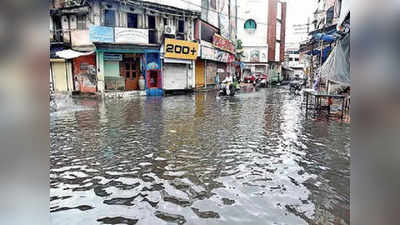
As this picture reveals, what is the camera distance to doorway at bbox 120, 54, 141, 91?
2186cm

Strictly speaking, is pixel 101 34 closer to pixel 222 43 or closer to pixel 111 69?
pixel 111 69

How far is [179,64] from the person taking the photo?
2383cm

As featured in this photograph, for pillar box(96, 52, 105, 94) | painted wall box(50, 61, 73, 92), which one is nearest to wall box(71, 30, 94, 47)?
pillar box(96, 52, 105, 94)

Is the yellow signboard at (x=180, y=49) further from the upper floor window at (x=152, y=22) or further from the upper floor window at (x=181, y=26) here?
the upper floor window at (x=152, y=22)

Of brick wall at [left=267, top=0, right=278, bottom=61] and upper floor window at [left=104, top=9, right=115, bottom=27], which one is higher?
brick wall at [left=267, top=0, right=278, bottom=61]

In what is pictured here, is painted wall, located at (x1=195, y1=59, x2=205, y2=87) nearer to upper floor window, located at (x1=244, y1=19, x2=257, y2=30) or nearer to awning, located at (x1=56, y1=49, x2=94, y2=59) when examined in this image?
awning, located at (x1=56, y1=49, x2=94, y2=59)

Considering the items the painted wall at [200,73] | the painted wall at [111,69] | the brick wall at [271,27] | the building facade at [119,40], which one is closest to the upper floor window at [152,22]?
the building facade at [119,40]

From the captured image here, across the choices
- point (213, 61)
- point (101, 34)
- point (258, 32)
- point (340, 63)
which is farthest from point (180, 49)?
point (258, 32)

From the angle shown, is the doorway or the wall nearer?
the wall

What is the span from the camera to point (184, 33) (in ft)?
78.8

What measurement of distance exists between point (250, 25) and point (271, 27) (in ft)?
11.5

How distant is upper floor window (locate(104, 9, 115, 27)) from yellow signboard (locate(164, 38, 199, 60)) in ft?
13.7

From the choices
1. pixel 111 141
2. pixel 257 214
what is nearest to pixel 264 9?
pixel 111 141
